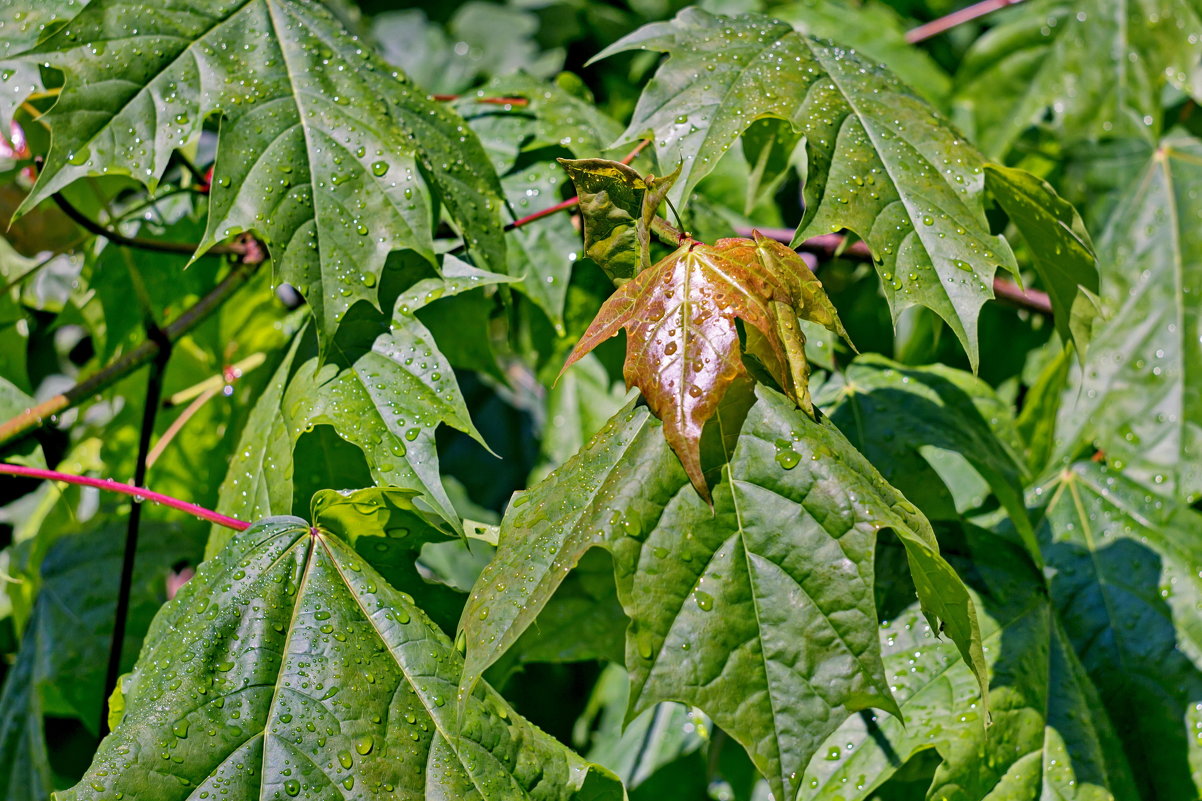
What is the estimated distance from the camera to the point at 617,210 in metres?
1.02

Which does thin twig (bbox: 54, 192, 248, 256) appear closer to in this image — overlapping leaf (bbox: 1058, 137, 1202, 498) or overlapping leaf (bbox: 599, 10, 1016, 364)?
overlapping leaf (bbox: 599, 10, 1016, 364)

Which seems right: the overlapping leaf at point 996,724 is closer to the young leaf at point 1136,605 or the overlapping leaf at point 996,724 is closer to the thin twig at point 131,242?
the young leaf at point 1136,605

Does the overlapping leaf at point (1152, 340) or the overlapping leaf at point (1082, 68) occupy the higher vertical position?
the overlapping leaf at point (1082, 68)

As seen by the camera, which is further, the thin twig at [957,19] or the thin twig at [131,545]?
the thin twig at [957,19]

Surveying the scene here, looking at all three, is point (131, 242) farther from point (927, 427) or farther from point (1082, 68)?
point (1082, 68)

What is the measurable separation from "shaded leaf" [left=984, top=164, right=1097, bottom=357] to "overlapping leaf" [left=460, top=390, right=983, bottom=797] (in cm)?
45

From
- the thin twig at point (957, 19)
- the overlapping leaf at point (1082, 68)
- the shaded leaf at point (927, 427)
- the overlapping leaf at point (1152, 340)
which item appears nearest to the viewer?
the shaded leaf at point (927, 427)

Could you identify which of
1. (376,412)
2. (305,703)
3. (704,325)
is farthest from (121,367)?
(704,325)

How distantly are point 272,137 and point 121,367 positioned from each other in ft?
1.68

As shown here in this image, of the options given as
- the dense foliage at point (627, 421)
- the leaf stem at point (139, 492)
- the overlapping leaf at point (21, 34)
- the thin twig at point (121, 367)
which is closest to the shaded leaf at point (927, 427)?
the dense foliage at point (627, 421)

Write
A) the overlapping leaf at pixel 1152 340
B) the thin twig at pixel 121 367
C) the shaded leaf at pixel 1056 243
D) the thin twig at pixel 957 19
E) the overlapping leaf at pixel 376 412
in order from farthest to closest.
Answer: the thin twig at pixel 957 19
the overlapping leaf at pixel 1152 340
the thin twig at pixel 121 367
the shaded leaf at pixel 1056 243
the overlapping leaf at pixel 376 412

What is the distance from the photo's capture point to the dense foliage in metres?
0.92

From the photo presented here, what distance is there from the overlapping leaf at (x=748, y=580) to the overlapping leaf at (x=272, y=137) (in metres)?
0.40

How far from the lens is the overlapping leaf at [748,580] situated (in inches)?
34.9
